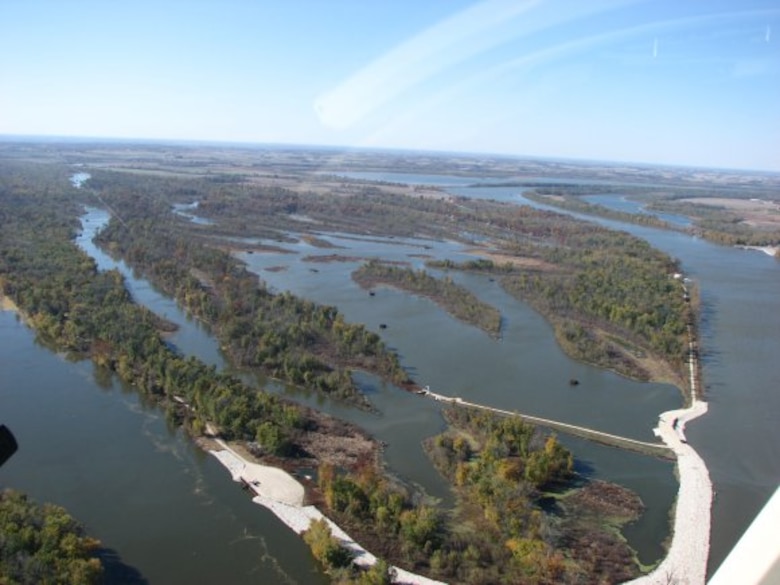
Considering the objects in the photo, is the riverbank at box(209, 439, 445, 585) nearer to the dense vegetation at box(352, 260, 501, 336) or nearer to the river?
the river

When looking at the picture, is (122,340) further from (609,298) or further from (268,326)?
(609,298)

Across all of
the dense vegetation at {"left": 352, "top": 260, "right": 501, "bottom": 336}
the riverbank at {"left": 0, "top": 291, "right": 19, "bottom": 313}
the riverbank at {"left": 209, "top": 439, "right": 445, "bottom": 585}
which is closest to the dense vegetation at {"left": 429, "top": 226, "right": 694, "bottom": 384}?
the dense vegetation at {"left": 352, "top": 260, "right": 501, "bottom": 336}

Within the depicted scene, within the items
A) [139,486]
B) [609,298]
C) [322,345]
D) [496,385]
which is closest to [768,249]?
[609,298]

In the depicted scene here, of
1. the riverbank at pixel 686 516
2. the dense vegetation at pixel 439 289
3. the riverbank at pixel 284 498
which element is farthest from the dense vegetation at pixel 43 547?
the dense vegetation at pixel 439 289

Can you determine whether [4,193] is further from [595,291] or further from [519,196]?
[519,196]

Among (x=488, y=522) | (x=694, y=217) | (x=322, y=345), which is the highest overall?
(x=694, y=217)

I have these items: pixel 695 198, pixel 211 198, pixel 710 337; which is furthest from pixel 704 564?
pixel 695 198
